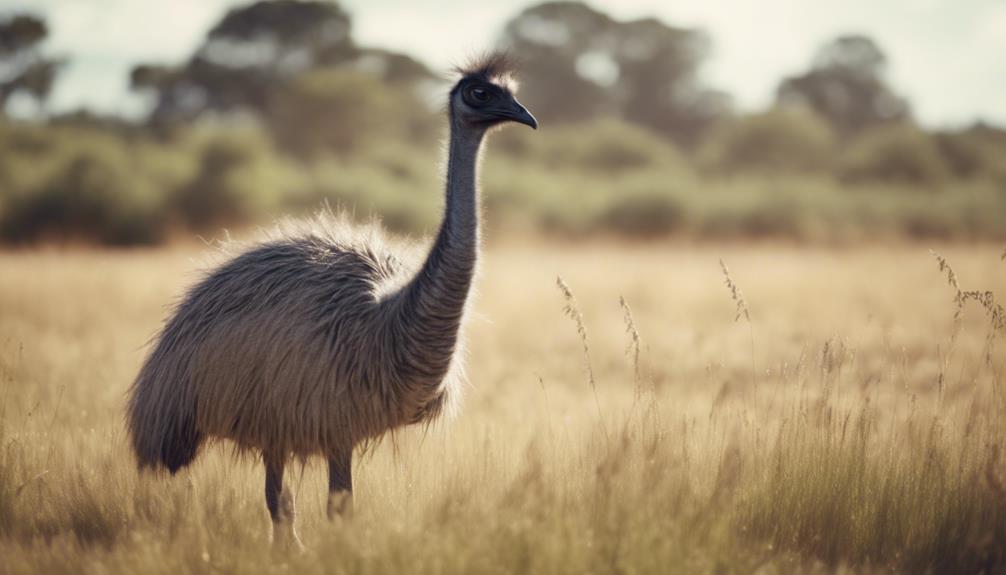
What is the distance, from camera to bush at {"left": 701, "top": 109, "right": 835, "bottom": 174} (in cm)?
4075

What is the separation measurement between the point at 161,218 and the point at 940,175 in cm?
2666

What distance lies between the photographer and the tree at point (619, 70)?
4859cm

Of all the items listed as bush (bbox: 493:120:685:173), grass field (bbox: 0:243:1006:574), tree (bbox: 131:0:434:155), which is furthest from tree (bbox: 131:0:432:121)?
grass field (bbox: 0:243:1006:574)

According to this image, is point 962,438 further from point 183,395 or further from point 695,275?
point 695,275

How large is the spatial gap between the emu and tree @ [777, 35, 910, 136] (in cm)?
5031

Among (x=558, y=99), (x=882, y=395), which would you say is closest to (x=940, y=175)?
(x=558, y=99)

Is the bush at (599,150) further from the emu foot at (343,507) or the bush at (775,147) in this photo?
the emu foot at (343,507)

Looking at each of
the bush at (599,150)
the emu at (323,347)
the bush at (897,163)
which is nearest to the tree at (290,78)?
the bush at (599,150)

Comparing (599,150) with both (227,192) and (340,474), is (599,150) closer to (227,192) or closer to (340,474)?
(227,192)

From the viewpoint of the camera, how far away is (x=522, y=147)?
43031 millimetres

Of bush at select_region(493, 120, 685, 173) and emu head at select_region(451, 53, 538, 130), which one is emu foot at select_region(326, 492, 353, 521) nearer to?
emu head at select_region(451, 53, 538, 130)

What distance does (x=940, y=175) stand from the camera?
1454 inches

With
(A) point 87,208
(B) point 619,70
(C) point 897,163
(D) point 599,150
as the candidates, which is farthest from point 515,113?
(B) point 619,70

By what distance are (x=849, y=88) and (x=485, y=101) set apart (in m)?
52.0
